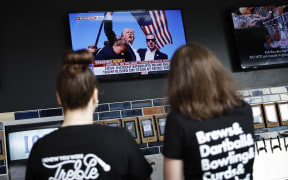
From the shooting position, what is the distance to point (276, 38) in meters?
2.99

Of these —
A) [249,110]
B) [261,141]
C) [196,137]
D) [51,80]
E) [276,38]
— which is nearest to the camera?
[196,137]

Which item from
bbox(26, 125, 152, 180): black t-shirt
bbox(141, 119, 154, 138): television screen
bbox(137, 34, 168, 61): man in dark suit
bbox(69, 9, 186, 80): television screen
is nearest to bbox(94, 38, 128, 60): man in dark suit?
bbox(69, 9, 186, 80): television screen

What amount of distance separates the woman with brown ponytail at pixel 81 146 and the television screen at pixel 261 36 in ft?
6.79

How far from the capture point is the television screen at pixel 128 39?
2625 millimetres

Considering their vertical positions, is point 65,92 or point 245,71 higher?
point 245,71

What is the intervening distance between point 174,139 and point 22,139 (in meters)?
1.58

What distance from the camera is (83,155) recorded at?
1.09m

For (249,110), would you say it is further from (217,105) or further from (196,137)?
(196,137)

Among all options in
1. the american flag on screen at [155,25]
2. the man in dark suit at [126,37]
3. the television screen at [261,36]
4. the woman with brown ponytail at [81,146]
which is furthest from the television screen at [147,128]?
the woman with brown ponytail at [81,146]

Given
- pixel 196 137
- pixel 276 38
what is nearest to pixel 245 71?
pixel 276 38

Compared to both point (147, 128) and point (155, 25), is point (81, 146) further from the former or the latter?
point (155, 25)

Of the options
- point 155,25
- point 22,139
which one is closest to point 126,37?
point 155,25

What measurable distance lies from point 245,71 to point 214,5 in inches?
29.1

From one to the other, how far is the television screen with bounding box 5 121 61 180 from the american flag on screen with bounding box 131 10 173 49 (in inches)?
46.0
